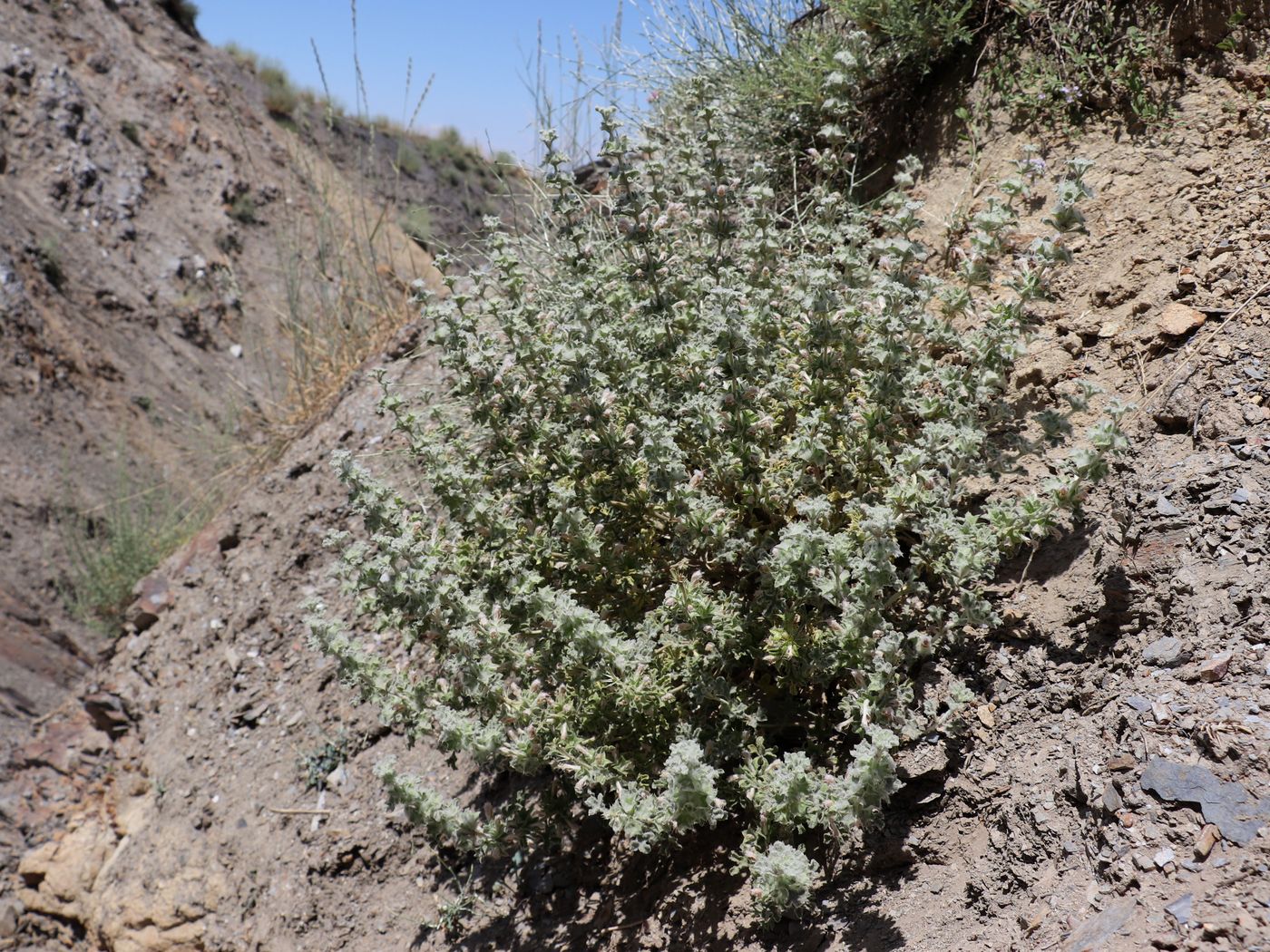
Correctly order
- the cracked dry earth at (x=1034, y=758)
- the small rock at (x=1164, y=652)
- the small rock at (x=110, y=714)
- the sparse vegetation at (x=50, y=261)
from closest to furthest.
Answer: the cracked dry earth at (x=1034, y=758) → the small rock at (x=1164, y=652) → the small rock at (x=110, y=714) → the sparse vegetation at (x=50, y=261)

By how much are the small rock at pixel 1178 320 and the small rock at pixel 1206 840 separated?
1.57m

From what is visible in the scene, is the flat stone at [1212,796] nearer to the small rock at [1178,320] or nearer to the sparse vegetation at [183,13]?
the small rock at [1178,320]

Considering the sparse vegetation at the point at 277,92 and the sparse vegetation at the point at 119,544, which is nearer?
the sparse vegetation at the point at 119,544

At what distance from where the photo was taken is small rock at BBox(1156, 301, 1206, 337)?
288 cm

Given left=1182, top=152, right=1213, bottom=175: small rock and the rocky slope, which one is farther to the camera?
the rocky slope

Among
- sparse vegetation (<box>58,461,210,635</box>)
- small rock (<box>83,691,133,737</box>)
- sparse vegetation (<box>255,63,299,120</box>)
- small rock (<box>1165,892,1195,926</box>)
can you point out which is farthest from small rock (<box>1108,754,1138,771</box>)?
sparse vegetation (<box>255,63,299,120</box>)

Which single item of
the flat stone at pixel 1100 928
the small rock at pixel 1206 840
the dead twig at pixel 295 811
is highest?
the small rock at pixel 1206 840

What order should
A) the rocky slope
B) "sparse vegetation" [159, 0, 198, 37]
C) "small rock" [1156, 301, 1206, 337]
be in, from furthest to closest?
"sparse vegetation" [159, 0, 198, 37], the rocky slope, "small rock" [1156, 301, 1206, 337]

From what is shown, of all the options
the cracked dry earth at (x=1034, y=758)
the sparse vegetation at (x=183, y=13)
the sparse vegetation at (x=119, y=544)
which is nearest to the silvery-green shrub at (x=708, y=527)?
the cracked dry earth at (x=1034, y=758)

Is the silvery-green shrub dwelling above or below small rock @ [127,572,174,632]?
above

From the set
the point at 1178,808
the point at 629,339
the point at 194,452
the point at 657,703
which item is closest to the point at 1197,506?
the point at 1178,808

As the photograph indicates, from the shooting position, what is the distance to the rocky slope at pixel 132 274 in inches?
284

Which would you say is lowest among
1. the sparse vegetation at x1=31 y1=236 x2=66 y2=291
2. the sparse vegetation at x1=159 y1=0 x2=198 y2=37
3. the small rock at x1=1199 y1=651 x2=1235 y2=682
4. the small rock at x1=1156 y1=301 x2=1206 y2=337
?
the small rock at x1=1199 y1=651 x2=1235 y2=682

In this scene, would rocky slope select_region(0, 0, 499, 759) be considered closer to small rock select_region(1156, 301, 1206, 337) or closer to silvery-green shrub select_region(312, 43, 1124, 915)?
silvery-green shrub select_region(312, 43, 1124, 915)
